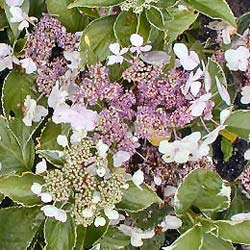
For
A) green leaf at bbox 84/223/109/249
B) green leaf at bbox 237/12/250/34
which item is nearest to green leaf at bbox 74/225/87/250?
green leaf at bbox 84/223/109/249

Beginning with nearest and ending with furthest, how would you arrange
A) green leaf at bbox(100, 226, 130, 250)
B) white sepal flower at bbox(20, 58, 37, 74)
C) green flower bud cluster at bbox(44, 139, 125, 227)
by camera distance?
green flower bud cluster at bbox(44, 139, 125, 227), white sepal flower at bbox(20, 58, 37, 74), green leaf at bbox(100, 226, 130, 250)

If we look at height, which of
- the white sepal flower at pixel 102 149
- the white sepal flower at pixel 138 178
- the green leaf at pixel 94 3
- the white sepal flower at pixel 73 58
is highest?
the green leaf at pixel 94 3

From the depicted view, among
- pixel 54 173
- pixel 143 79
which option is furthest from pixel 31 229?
pixel 143 79

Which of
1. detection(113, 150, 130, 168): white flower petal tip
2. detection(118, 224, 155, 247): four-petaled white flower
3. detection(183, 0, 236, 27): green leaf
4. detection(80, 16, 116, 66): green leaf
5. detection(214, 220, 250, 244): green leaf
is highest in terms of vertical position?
detection(183, 0, 236, 27): green leaf

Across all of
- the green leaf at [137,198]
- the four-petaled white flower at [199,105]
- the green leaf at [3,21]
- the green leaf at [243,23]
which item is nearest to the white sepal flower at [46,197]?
the green leaf at [137,198]

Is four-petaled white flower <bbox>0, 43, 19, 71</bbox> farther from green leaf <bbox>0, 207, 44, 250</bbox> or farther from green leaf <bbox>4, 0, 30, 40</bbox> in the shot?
green leaf <bbox>0, 207, 44, 250</bbox>

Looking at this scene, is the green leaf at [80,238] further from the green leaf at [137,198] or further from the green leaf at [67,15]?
the green leaf at [67,15]
